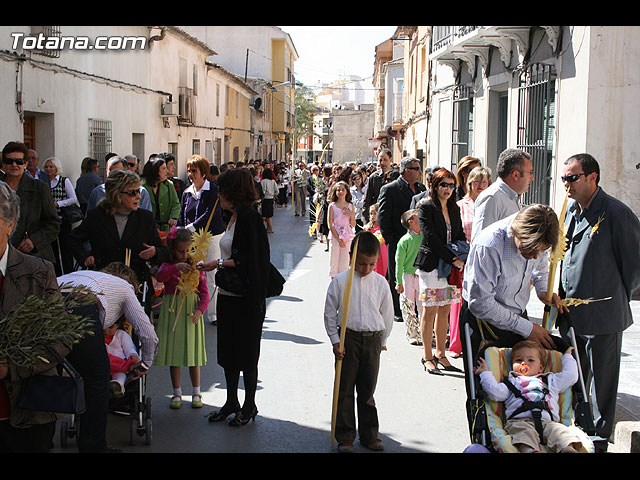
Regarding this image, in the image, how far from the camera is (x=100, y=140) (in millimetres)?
16422

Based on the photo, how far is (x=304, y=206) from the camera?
1124 inches

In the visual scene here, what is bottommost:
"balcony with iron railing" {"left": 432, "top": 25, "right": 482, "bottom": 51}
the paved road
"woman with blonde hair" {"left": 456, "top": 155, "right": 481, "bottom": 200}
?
the paved road

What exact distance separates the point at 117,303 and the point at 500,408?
2496 mm

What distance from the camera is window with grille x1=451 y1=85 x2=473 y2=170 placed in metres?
18.6

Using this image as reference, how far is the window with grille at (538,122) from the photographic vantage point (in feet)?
40.0

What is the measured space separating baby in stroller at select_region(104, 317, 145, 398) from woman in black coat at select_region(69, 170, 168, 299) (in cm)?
93

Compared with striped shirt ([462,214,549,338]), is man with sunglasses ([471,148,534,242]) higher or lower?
higher

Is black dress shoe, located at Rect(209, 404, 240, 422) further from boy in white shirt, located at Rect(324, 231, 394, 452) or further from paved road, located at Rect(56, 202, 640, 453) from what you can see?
boy in white shirt, located at Rect(324, 231, 394, 452)

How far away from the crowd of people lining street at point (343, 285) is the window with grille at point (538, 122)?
14.8 feet

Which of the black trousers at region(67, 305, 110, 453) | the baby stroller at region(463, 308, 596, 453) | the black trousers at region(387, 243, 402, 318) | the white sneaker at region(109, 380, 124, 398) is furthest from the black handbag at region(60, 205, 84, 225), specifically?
the baby stroller at region(463, 308, 596, 453)
